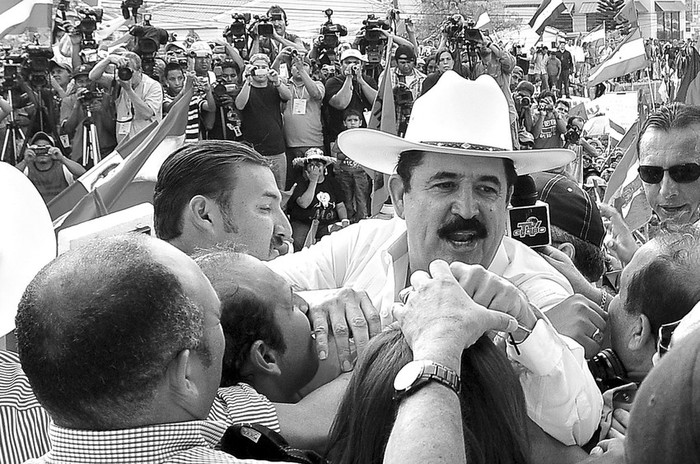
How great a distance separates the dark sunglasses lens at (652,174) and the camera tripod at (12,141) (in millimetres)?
6668

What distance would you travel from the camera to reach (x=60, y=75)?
1021 centimetres

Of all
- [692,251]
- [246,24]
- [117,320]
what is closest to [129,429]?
[117,320]

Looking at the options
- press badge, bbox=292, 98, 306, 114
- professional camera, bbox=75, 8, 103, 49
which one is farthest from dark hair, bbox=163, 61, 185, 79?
press badge, bbox=292, 98, 306, 114

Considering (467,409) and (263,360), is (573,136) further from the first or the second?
(467,409)

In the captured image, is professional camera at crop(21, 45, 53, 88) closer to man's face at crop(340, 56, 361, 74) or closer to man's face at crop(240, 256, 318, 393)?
man's face at crop(340, 56, 361, 74)

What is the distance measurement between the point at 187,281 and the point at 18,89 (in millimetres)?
8721

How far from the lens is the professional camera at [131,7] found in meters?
13.3

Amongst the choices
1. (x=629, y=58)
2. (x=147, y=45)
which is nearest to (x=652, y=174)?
(x=629, y=58)

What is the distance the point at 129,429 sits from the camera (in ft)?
5.03

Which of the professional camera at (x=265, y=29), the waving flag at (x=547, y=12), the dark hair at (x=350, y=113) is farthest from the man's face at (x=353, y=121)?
the waving flag at (x=547, y=12)

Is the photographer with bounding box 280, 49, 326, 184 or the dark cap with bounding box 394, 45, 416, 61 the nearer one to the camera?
the photographer with bounding box 280, 49, 326, 184

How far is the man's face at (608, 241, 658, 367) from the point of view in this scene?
231 cm

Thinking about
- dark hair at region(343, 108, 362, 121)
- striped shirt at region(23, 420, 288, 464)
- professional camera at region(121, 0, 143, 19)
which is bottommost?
dark hair at region(343, 108, 362, 121)

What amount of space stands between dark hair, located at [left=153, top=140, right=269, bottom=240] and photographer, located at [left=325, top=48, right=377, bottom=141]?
7239 mm
